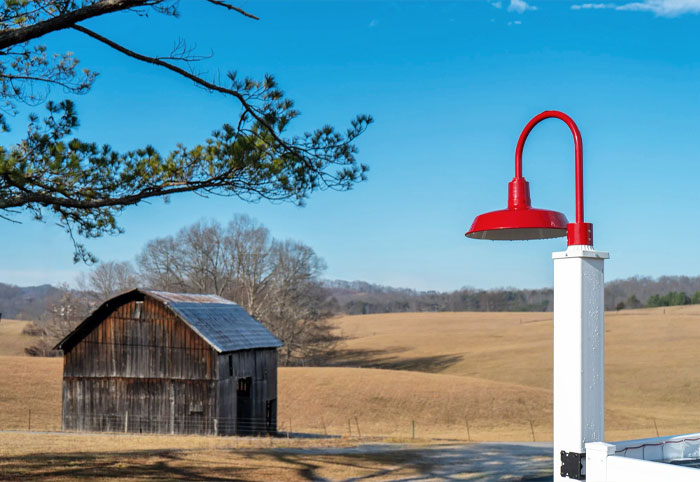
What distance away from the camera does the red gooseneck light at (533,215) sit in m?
5.13

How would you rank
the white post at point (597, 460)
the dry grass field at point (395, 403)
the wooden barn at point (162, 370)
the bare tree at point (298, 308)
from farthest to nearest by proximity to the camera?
the bare tree at point (298, 308), the wooden barn at point (162, 370), the dry grass field at point (395, 403), the white post at point (597, 460)

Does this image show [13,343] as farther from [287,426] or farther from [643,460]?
[643,460]

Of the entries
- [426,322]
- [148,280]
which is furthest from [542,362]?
[426,322]

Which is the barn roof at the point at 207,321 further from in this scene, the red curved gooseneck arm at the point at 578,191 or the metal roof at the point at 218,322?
the red curved gooseneck arm at the point at 578,191

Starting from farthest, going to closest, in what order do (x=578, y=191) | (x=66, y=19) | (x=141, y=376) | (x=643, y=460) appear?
(x=141, y=376), (x=66, y=19), (x=578, y=191), (x=643, y=460)

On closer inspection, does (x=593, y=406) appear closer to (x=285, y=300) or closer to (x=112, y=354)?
(x=112, y=354)

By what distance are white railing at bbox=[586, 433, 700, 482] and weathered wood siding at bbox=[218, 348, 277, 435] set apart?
26892 millimetres

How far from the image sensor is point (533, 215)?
5.29m

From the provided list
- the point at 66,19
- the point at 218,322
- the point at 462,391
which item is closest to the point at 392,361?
the point at 462,391

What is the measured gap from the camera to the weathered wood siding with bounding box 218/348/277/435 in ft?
104

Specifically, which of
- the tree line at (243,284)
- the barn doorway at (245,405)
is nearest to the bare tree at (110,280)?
the tree line at (243,284)

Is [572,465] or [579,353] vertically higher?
[579,353]

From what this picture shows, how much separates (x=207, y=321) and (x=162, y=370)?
284 centimetres

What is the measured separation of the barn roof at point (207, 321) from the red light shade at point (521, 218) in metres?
26.4
